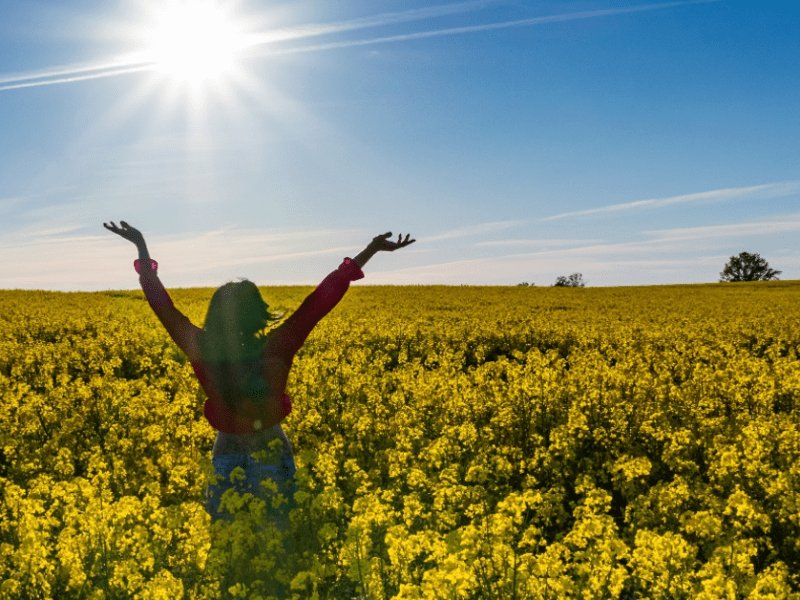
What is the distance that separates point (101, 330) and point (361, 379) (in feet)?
40.6

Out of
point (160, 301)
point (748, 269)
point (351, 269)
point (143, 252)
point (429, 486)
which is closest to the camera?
point (351, 269)

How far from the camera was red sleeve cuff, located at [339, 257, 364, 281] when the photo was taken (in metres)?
4.60

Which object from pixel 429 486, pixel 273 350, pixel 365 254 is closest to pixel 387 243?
pixel 365 254

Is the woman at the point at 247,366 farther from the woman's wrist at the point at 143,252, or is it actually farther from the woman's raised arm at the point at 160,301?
the woman's wrist at the point at 143,252

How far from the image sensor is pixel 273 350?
14.4 ft

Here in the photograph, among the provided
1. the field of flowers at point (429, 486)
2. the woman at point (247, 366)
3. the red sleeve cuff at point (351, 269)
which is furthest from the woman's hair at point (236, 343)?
the field of flowers at point (429, 486)

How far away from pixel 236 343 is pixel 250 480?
3.73ft

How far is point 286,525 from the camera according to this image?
4750 mm

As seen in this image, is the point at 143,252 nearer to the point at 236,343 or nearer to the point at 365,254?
the point at 236,343

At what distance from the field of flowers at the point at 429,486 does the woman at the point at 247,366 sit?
218 mm

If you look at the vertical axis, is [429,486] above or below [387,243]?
below

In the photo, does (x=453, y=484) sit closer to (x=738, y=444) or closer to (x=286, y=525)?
(x=286, y=525)

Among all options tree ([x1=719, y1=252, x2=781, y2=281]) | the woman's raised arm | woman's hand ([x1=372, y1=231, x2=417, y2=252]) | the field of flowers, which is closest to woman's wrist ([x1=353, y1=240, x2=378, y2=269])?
woman's hand ([x1=372, y1=231, x2=417, y2=252])

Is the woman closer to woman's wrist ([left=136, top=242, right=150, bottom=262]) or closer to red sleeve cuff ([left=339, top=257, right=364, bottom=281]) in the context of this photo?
red sleeve cuff ([left=339, top=257, right=364, bottom=281])
